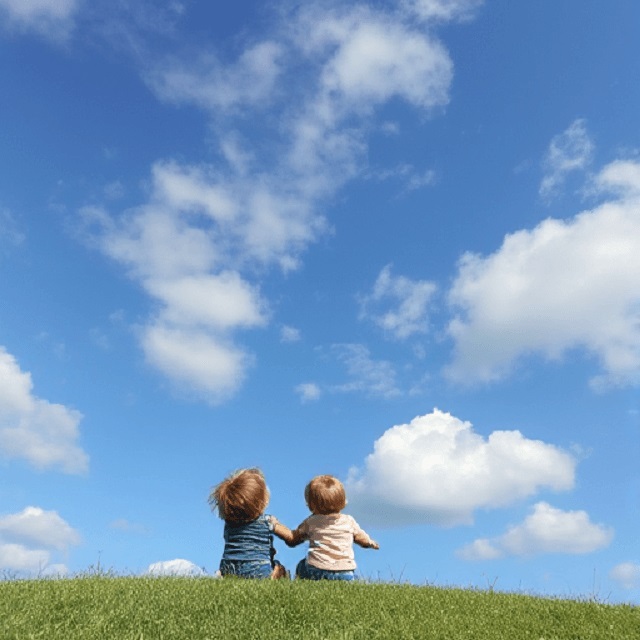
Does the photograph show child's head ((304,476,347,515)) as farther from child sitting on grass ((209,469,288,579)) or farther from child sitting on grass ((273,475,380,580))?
child sitting on grass ((209,469,288,579))

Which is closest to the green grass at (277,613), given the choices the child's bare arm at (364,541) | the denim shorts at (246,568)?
the denim shorts at (246,568)

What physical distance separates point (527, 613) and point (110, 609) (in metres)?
6.03

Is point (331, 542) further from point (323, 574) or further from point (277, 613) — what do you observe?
point (277, 613)

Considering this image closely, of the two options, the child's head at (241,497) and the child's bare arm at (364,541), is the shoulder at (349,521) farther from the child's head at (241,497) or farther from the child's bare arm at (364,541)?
the child's head at (241,497)

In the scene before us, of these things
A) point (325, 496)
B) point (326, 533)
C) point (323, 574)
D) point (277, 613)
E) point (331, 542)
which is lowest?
point (277, 613)

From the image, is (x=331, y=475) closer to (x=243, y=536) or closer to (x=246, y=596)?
(x=243, y=536)

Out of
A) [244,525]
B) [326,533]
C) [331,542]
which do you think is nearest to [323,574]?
[331,542]

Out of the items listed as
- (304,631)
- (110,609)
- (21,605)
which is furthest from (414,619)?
(21,605)

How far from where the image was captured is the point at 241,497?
42.1 feet

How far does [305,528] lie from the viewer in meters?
13.5

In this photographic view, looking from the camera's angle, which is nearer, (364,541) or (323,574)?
(323,574)

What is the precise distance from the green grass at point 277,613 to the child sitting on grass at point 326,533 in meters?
1.05

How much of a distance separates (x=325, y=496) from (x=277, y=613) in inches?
130

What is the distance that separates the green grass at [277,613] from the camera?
30.9 feet
